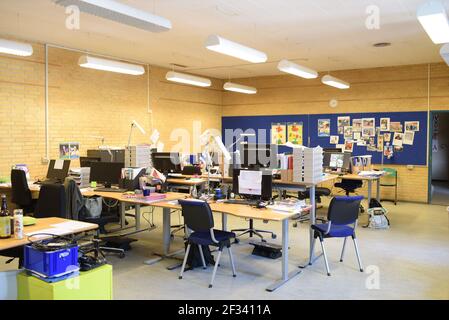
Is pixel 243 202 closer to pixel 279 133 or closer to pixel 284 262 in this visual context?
pixel 284 262

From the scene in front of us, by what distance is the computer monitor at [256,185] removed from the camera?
5051 mm

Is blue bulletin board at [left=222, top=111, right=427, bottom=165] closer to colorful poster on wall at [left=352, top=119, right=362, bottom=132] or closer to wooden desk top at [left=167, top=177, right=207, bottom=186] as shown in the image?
colorful poster on wall at [left=352, top=119, right=362, bottom=132]

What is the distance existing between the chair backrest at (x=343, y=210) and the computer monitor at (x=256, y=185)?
2.67ft

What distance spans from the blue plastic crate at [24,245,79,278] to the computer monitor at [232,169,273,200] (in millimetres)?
2662

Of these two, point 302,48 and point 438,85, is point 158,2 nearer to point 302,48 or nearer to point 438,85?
point 302,48

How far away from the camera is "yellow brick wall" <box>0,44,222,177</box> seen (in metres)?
7.11

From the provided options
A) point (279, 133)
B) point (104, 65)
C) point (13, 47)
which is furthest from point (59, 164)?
point (279, 133)

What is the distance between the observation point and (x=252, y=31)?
6.55 metres

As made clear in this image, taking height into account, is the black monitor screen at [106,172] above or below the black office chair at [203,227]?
above

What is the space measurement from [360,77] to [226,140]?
423 centimetres

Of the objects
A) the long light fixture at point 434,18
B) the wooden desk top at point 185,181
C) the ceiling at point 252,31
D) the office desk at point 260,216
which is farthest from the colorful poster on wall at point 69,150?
the long light fixture at point 434,18

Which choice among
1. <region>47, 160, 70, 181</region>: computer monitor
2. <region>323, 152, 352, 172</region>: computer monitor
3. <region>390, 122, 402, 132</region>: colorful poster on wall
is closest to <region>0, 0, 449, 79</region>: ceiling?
<region>390, 122, 402, 132</region>: colorful poster on wall

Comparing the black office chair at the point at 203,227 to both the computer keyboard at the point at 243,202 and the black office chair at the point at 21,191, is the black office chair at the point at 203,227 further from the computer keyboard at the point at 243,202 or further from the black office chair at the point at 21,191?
the black office chair at the point at 21,191

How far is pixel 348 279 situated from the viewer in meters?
4.43
